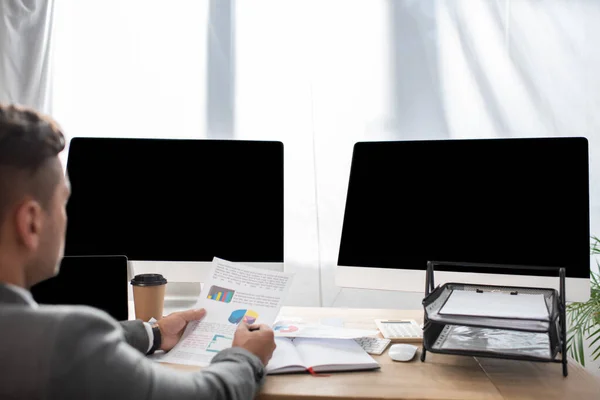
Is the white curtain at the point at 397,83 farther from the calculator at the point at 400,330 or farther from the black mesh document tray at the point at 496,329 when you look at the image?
the black mesh document tray at the point at 496,329

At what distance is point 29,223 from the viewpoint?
2.33ft

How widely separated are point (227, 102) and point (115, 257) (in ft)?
3.63

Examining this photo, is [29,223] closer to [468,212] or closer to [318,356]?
[318,356]

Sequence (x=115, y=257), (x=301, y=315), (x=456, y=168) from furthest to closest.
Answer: (x=301, y=315) → (x=456, y=168) → (x=115, y=257)

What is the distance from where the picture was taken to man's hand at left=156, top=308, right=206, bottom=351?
1.26 metres

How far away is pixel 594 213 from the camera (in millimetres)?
2232

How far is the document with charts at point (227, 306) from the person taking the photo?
122 centimetres

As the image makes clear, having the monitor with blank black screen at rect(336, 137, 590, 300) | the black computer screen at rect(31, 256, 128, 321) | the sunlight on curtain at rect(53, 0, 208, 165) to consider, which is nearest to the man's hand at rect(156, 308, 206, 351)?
the black computer screen at rect(31, 256, 128, 321)

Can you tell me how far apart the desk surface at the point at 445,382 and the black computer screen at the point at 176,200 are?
45 centimetres

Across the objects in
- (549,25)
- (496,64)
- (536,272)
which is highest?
(549,25)

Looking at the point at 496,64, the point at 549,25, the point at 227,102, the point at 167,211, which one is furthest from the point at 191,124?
the point at 549,25

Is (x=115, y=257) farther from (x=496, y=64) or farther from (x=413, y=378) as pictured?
(x=496, y=64)

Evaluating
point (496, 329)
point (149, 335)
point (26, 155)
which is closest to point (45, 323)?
point (26, 155)

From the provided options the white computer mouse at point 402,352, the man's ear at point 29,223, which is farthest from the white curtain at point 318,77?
the man's ear at point 29,223
